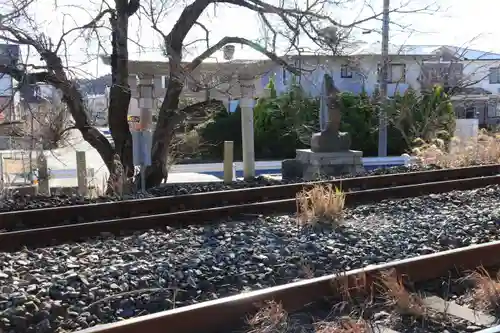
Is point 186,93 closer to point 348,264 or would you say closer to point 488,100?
point 348,264

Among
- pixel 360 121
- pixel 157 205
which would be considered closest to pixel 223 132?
pixel 360 121

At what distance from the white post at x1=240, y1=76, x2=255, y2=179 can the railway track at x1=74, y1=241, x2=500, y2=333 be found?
11258 millimetres

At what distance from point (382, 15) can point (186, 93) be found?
5930 mm

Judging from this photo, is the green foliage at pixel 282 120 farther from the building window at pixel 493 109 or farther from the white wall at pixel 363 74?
the building window at pixel 493 109

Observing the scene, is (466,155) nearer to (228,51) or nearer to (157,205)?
(228,51)

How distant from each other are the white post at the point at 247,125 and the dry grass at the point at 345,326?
11.9m

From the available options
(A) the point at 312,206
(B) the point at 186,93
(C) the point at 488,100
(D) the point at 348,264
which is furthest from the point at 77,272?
(C) the point at 488,100

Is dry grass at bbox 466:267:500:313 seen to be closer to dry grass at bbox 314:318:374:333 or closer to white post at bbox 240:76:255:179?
dry grass at bbox 314:318:374:333

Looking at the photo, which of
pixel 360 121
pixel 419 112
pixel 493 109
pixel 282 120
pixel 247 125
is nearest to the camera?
pixel 247 125

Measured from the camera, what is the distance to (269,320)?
359 centimetres

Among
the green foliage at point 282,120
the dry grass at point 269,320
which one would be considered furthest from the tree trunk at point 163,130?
the green foliage at point 282,120

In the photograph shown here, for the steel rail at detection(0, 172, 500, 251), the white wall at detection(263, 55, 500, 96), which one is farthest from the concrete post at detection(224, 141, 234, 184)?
the steel rail at detection(0, 172, 500, 251)

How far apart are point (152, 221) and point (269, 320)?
328 cm

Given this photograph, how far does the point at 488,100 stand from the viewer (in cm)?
4919
